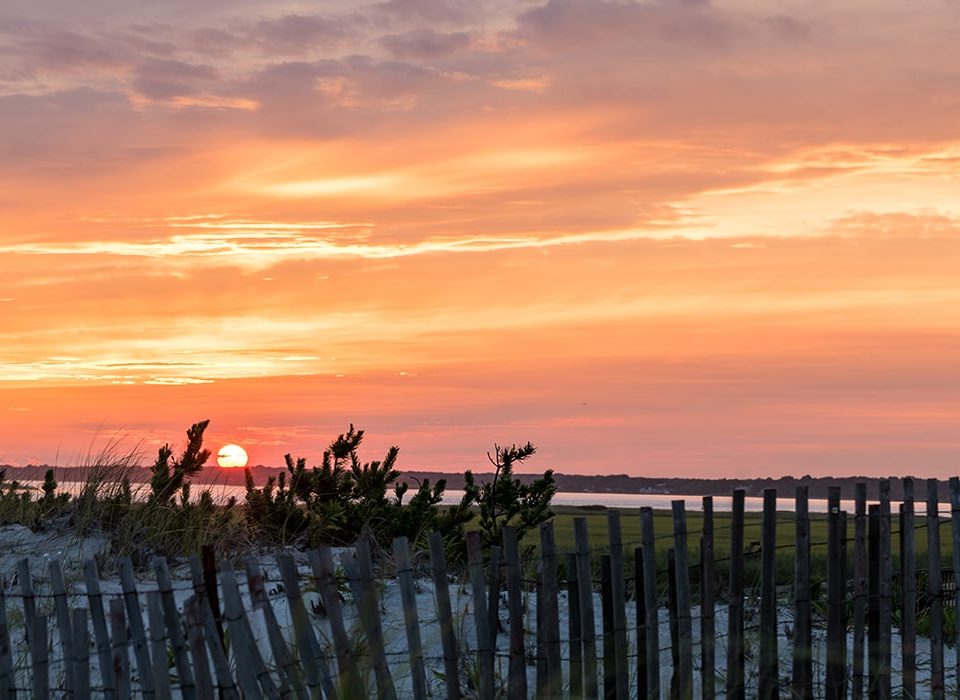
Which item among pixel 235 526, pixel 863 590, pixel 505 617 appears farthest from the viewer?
pixel 235 526

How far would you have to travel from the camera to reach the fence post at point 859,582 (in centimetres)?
657

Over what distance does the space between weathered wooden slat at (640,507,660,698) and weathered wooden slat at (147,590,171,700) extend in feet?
7.68

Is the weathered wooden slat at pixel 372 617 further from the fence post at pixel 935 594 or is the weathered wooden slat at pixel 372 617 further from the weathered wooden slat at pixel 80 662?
the fence post at pixel 935 594

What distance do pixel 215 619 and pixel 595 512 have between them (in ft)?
75.7

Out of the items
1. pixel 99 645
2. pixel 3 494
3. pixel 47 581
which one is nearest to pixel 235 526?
pixel 47 581

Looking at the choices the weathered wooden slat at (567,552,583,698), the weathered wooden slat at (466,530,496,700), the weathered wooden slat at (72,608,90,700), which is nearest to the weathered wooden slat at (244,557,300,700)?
the weathered wooden slat at (466,530,496,700)

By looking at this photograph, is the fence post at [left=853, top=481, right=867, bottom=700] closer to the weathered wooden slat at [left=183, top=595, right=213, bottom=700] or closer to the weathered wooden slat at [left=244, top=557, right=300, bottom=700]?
the weathered wooden slat at [left=244, top=557, right=300, bottom=700]

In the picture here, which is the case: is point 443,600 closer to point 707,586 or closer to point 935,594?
point 707,586

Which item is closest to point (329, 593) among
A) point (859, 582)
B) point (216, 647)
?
point (216, 647)

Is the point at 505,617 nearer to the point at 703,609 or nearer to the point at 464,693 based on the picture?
the point at 464,693

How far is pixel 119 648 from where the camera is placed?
5.53 metres

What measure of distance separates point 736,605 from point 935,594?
1620mm

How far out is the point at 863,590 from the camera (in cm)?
662

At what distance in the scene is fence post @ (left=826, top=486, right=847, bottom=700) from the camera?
6.43 m
